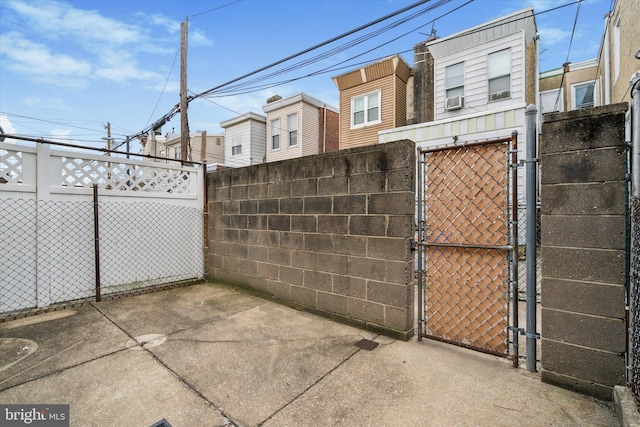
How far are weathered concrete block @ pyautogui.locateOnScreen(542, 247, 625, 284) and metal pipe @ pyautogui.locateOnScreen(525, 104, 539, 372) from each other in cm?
24

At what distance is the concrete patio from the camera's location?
5.71 feet

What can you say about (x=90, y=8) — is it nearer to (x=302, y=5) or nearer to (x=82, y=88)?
(x=302, y=5)

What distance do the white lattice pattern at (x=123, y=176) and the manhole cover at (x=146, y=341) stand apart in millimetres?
2607

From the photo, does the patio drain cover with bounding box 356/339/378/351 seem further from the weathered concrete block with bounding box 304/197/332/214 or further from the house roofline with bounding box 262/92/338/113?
A: the house roofline with bounding box 262/92/338/113

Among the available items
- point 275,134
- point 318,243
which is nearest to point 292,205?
point 318,243

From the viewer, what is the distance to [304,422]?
170 centimetres

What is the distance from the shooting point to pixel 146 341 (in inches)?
111

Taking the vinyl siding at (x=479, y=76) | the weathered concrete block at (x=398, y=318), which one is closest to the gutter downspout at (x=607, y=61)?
the vinyl siding at (x=479, y=76)

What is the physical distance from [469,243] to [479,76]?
835 cm

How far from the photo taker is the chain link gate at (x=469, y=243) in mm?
2371

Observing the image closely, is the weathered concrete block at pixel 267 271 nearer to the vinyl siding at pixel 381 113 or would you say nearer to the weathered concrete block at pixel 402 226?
the weathered concrete block at pixel 402 226

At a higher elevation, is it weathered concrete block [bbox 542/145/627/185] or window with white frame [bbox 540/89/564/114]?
window with white frame [bbox 540/89/564/114]

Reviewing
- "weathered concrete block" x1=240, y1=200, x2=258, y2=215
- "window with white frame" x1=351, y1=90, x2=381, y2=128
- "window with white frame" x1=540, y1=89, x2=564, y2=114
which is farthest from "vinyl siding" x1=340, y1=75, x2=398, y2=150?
"weathered concrete block" x1=240, y1=200, x2=258, y2=215

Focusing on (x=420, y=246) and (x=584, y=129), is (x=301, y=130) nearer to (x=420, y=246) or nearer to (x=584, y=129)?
(x=420, y=246)
